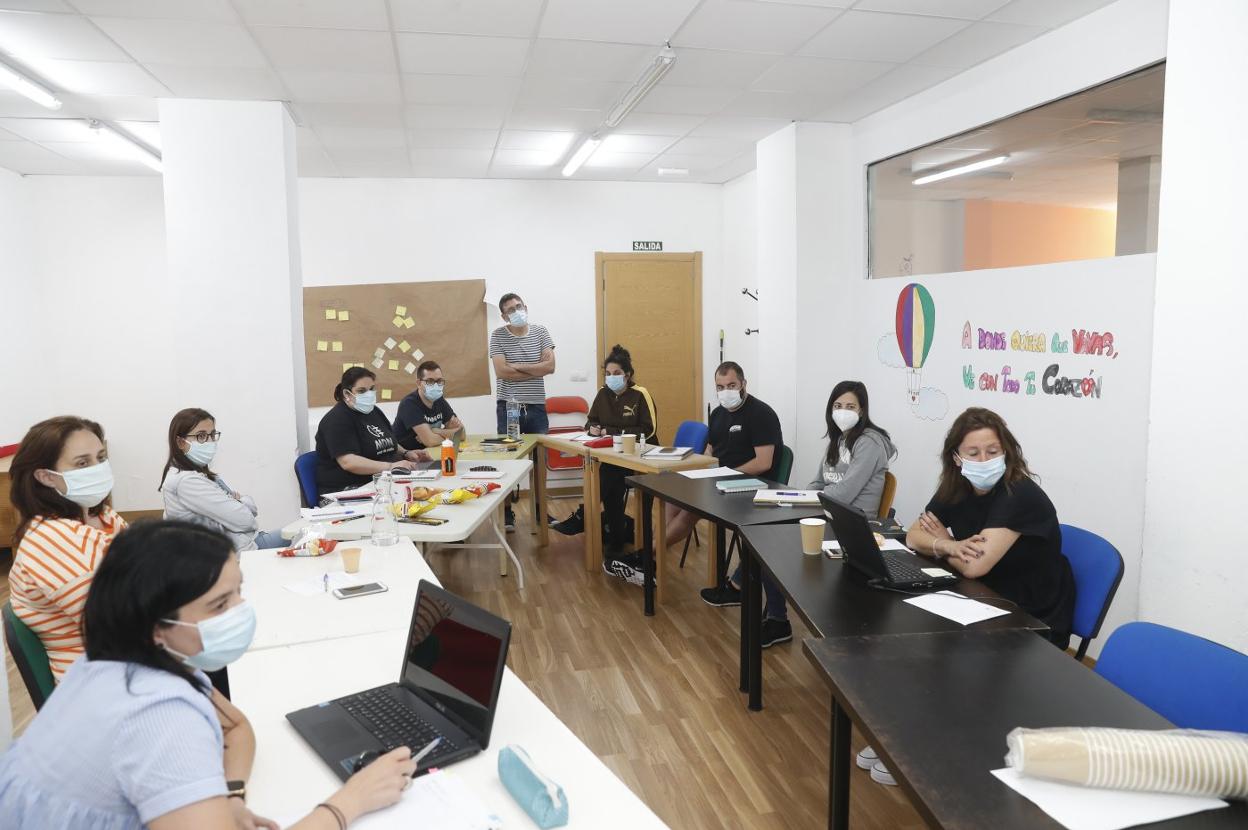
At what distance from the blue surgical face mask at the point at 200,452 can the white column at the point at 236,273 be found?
1713mm

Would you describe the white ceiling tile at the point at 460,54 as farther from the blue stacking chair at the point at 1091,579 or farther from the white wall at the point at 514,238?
the blue stacking chair at the point at 1091,579

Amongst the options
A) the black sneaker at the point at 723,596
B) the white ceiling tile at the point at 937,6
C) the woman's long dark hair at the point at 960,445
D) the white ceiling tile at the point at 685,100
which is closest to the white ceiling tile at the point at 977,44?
the white ceiling tile at the point at 937,6

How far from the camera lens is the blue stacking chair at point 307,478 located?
4539mm

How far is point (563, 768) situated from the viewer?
4.85ft

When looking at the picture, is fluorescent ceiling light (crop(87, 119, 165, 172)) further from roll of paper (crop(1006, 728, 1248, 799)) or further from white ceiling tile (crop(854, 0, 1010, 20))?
roll of paper (crop(1006, 728, 1248, 799))

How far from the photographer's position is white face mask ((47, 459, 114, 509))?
229 centimetres

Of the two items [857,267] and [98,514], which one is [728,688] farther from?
[857,267]

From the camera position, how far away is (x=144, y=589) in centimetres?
122

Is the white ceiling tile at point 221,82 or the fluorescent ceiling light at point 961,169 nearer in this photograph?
the white ceiling tile at point 221,82

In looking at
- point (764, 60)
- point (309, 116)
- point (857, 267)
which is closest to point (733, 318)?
point (857, 267)

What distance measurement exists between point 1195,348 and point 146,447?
7626 mm

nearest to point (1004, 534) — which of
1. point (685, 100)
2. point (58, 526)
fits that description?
point (58, 526)

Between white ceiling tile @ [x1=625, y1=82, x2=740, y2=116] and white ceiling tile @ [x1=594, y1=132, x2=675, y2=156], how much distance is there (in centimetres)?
69

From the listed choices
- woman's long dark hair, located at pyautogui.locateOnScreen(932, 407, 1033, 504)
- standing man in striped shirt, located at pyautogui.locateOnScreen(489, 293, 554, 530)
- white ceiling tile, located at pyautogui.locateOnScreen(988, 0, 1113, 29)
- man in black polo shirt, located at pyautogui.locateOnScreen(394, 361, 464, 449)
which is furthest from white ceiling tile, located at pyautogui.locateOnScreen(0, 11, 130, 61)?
white ceiling tile, located at pyautogui.locateOnScreen(988, 0, 1113, 29)
